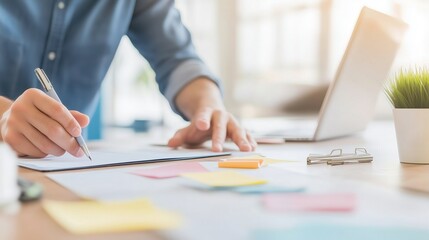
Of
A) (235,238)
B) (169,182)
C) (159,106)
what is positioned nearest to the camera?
(235,238)

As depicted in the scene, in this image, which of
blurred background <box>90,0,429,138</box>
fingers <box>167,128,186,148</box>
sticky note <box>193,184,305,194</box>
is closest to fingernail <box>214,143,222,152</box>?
fingers <box>167,128,186,148</box>

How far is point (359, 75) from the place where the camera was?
1.01m

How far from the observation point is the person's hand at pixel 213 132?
0.91m

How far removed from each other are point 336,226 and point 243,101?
3171 millimetres

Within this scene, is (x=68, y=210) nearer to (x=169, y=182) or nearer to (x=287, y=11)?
(x=169, y=182)

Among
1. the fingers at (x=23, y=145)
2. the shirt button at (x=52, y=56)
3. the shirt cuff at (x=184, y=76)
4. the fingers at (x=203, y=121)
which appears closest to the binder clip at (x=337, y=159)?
the fingers at (x=203, y=121)

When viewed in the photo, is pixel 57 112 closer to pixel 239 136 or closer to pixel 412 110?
pixel 239 136

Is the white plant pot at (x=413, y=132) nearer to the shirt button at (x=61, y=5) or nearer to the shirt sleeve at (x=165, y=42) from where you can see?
the shirt sleeve at (x=165, y=42)

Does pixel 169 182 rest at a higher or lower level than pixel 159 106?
lower

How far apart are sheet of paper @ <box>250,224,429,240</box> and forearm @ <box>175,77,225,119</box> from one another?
2.43 feet

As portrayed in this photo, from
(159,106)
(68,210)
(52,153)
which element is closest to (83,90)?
(52,153)

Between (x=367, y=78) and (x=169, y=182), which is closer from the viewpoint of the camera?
(x=169, y=182)

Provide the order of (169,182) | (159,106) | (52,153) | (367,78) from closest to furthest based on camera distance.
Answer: (169,182) < (52,153) < (367,78) < (159,106)

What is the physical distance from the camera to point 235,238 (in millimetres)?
333
